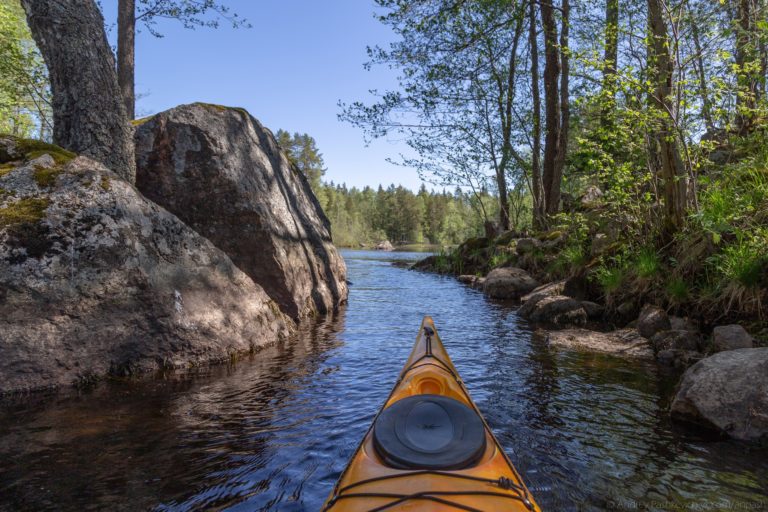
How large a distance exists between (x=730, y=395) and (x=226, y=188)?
746 centimetres

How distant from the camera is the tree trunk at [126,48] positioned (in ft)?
34.8

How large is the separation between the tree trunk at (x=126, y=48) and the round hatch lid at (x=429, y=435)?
1113 cm

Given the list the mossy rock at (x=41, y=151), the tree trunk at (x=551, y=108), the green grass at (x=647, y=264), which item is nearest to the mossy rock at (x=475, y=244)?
the tree trunk at (x=551, y=108)

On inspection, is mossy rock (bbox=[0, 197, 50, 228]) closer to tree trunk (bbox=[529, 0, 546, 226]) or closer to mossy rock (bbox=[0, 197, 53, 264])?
mossy rock (bbox=[0, 197, 53, 264])

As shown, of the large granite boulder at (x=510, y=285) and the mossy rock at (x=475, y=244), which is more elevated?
the mossy rock at (x=475, y=244)

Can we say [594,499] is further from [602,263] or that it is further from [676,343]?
[602,263]

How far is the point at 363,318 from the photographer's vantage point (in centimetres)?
985

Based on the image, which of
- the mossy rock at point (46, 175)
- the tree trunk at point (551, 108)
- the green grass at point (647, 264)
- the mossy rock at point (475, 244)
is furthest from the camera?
the mossy rock at point (475, 244)

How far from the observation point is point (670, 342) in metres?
6.11

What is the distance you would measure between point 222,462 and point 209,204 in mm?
5281

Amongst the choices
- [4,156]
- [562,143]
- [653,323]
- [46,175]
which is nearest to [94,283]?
[46,175]

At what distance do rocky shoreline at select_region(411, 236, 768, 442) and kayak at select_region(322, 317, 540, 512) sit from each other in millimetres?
2625

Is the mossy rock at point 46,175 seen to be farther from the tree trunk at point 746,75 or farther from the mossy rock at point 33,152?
the tree trunk at point 746,75

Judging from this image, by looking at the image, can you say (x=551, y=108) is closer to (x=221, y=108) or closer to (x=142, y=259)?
(x=221, y=108)
